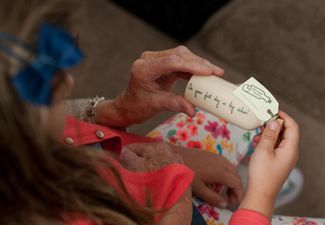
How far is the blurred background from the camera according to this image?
1.30m

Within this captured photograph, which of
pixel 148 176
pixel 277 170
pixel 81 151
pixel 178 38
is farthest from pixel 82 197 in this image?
pixel 178 38

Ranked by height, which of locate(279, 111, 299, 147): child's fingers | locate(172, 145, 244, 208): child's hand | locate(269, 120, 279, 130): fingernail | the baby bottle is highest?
the baby bottle

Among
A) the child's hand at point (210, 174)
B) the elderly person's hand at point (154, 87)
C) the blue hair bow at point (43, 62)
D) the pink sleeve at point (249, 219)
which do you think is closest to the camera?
the blue hair bow at point (43, 62)

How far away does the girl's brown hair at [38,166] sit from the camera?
513mm

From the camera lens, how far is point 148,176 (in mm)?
824

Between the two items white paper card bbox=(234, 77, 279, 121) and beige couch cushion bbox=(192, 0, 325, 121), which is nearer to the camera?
white paper card bbox=(234, 77, 279, 121)

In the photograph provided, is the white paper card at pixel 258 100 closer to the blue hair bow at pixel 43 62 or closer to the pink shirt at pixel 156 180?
the pink shirt at pixel 156 180

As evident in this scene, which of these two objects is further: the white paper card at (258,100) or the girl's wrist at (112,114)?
the girl's wrist at (112,114)

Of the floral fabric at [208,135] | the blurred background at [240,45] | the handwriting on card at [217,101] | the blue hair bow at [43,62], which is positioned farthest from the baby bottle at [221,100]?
the blurred background at [240,45]

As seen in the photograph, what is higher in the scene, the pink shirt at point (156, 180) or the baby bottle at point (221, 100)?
the baby bottle at point (221, 100)

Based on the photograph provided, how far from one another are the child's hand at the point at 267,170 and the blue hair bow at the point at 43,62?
0.38 metres

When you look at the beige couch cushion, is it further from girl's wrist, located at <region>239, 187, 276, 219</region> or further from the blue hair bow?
the blue hair bow

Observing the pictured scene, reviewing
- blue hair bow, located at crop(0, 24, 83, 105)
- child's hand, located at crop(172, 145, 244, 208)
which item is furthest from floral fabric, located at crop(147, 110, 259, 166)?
blue hair bow, located at crop(0, 24, 83, 105)

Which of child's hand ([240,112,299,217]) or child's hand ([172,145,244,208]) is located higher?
child's hand ([240,112,299,217])
